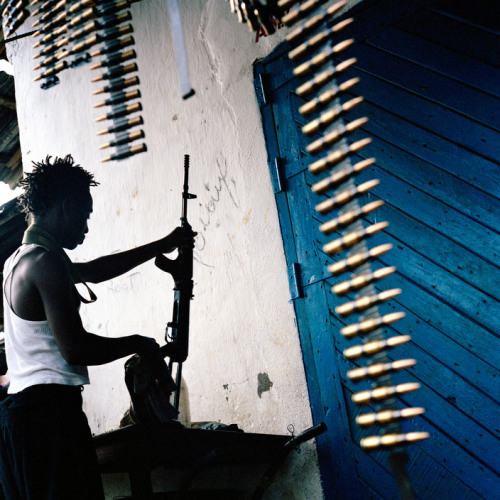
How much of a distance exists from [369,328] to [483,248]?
1.17m

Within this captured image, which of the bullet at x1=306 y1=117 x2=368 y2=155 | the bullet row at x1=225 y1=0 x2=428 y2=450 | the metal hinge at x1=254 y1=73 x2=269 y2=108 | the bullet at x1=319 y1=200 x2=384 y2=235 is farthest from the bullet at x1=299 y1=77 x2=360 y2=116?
the metal hinge at x1=254 y1=73 x2=269 y2=108

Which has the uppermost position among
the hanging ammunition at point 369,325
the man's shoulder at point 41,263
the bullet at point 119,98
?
the bullet at point 119,98

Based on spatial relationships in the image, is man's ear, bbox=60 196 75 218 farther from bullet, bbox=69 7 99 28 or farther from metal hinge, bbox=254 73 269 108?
metal hinge, bbox=254 73 269 108

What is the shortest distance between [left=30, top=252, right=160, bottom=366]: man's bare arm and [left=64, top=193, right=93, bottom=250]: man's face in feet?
1.03

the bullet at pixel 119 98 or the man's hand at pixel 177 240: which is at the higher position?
the bullet at pixel 119 98

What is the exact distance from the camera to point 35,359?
232 centimetres

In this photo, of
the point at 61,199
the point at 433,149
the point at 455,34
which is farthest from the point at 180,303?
the point at 455,34

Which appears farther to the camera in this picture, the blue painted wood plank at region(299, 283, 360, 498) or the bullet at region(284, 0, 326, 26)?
the blue painted wood plank at region(299, 283, 360, 498)

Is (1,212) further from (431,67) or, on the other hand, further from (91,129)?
(431,67)

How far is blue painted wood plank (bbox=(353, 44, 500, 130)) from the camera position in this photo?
8.95 feet

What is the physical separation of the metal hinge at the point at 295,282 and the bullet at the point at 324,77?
1.45 meters

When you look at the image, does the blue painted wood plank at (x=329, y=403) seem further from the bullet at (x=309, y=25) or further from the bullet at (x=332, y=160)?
the bullet at (x=309, y=25)

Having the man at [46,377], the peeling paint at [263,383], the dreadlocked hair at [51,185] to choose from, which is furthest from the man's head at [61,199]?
the peeling paint at [263,383]

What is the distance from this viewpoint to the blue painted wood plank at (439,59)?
273 cm
